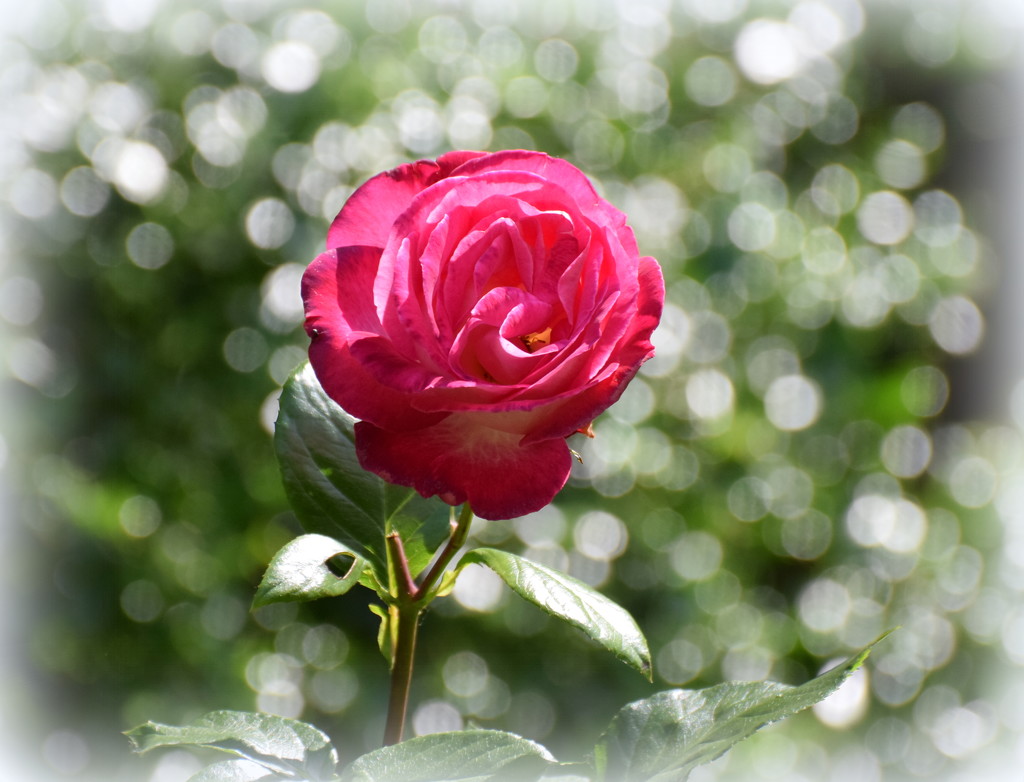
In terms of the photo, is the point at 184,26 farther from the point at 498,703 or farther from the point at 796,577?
the point at 796,577

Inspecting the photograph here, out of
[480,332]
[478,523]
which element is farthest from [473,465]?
[478,523]

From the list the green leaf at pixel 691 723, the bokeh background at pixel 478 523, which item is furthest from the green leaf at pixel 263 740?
the bokeh background at pixel 478 523

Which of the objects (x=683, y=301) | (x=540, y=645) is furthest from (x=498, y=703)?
(x=683, y=301)

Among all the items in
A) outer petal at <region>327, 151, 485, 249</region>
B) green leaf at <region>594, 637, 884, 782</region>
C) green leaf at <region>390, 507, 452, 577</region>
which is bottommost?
green leaf at <region>594, 637, 884, 782</region>

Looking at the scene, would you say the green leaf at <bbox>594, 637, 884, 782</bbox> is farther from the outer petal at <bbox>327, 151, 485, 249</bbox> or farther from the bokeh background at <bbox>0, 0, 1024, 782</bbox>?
the bokeh background at <bbox>0, 0, 1024, 782</bbox>

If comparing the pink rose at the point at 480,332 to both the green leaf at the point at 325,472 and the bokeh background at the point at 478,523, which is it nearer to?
the green leaf at the point at 325,472

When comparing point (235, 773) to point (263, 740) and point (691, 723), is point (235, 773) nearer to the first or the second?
point (263, 740)

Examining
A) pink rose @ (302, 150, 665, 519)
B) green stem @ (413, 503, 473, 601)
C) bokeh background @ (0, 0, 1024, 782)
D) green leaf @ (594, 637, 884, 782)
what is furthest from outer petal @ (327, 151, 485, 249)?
bokeh background @ (0, 0, 1024, 782)
